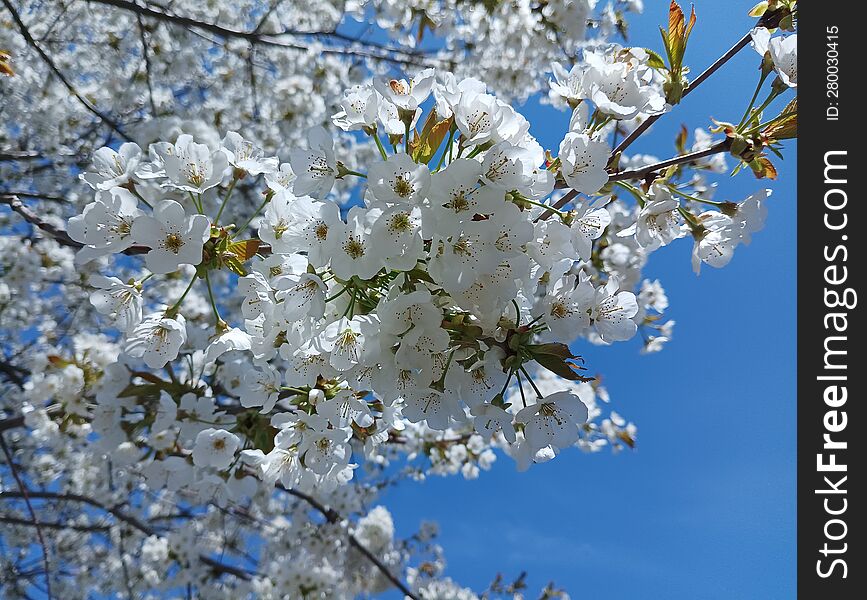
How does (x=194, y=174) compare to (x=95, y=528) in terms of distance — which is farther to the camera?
(x=95, y=528)

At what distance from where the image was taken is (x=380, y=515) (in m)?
5.75

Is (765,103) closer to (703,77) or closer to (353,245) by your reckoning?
(703,77)

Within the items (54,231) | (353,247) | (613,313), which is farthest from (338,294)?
(54,231)

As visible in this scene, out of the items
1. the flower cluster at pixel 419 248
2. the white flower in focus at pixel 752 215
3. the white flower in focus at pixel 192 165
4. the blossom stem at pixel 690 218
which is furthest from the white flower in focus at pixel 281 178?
the white flower in focus at pixel 752 215

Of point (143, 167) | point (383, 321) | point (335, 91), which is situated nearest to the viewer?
point (383, 321)

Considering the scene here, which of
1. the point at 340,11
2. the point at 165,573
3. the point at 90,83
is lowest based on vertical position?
the point at 165,573

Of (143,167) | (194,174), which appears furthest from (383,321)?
(143,167)

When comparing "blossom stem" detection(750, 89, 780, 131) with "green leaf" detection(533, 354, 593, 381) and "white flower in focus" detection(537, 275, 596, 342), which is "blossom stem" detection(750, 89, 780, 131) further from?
"green leaf" detection(533, 354, 593, 381)

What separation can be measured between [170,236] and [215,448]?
958mm
